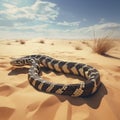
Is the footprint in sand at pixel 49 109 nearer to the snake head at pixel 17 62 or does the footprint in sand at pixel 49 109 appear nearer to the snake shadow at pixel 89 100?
the snake shadow at pixel 89 100

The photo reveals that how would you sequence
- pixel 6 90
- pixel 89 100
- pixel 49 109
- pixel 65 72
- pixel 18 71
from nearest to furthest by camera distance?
pixel 49 109 < pixel 89 100 < pixel 6 90 < pixel 65 72 < pixel 18 71

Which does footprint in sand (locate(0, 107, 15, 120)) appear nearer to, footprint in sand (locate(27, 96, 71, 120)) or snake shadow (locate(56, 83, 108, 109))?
footprint in sand (locate(27, 96, 71, 120))

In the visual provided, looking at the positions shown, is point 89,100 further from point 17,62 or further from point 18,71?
point 17,62

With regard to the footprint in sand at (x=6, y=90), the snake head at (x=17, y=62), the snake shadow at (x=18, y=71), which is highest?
the footprint in sand at (x=6, y=90)

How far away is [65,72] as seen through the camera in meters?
5.27

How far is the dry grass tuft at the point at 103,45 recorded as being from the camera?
8539mm

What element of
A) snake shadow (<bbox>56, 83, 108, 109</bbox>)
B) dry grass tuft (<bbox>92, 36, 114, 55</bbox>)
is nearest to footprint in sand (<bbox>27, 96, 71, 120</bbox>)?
snake shadow (<bbox>56, 83, 108, 109</bbox>)

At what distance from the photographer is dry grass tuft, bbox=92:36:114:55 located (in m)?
8.54

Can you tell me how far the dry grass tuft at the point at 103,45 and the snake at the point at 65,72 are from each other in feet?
11.1

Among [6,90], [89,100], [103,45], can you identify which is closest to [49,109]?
[89,100]

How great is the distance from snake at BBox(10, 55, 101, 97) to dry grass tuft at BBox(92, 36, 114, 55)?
11.1 feet

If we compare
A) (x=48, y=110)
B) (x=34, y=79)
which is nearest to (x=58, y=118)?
(x=48, y=110)

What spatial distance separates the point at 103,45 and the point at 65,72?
3.81 m

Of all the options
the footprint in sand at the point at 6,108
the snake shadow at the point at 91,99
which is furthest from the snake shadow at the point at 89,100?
the footprint in sand at the point at 6,108
